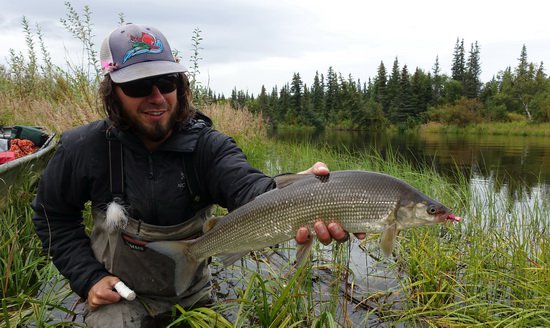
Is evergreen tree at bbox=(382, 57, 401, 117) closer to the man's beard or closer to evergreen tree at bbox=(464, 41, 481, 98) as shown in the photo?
evergreen tree at bbox=(464, 41, 481, 98)

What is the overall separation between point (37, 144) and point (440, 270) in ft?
20.2

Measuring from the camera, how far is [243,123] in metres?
13.5

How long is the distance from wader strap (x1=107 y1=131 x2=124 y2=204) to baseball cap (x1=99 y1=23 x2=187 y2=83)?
47 cm

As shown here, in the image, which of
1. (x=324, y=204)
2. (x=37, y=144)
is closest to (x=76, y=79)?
(x=37, y=144)

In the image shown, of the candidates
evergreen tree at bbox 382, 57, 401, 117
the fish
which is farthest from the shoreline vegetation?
evergreen tree at bbox 382, 57, 401, 117

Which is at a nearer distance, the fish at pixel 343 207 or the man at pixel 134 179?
the fish at pixel 343 207

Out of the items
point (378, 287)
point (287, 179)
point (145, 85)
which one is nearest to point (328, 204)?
point (287, 179)

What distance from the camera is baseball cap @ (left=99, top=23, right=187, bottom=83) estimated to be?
2.52m

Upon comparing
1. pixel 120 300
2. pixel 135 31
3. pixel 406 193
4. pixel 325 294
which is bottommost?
pixel 325 294

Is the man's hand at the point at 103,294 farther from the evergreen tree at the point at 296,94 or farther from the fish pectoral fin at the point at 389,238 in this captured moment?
the evergreen tree at the point at 296,94

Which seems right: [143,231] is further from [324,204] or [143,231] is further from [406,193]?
[406,193]

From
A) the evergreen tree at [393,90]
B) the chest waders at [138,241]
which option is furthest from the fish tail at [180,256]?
the evergreen tree at [393,90]

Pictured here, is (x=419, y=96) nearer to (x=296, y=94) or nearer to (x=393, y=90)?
(x=393, y=90)

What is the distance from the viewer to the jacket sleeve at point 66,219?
8.84 feet
